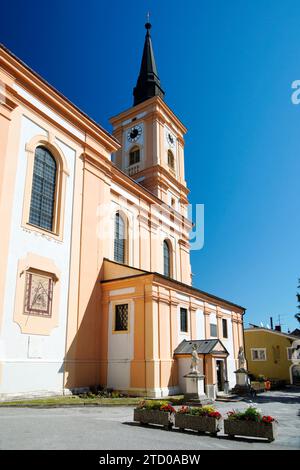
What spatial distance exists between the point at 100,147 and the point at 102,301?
9.66 metres

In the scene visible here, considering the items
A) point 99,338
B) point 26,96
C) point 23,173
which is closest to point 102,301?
point 99,338

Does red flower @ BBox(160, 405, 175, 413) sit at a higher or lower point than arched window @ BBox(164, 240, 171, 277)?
lower

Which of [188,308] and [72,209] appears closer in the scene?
[72,209]

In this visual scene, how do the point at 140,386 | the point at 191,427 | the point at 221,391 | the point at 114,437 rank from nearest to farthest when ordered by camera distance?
the point at 114,437 < the point at 191,427 < the point at 140,386 < the point at 221,391

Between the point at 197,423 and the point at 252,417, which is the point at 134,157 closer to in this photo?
the point at 197,423

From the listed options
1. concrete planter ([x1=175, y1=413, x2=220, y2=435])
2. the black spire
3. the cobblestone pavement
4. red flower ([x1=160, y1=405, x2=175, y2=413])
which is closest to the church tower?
the black spire

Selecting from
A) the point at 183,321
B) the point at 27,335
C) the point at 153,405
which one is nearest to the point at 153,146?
the point at 183,321

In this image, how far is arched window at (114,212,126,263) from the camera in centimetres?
2562

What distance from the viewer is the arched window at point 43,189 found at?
18547 millimetres

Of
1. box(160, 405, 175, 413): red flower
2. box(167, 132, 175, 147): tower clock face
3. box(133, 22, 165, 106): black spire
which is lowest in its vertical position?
box(160, 405, 175, 413): red flower

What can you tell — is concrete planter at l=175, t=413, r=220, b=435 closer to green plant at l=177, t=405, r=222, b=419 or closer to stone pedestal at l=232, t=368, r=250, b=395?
green plant at l=177, t=405, r=222, b=419

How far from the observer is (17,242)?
55.0 feet

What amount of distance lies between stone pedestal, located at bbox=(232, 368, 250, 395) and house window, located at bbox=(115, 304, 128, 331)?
9529 mm

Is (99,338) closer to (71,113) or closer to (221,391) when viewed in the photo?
(221,391)
